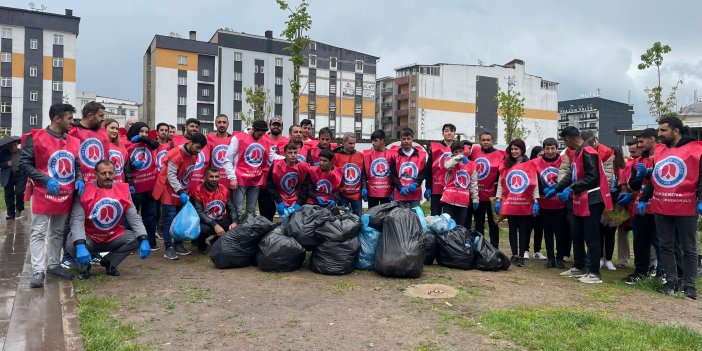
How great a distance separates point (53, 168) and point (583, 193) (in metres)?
5.88

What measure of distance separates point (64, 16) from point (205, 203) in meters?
57.6

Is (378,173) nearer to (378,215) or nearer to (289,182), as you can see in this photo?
(289,182)

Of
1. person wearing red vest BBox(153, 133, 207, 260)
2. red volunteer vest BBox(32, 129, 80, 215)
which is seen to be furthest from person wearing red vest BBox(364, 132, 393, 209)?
red volunteer vest BBox(32, 129, 80, 215)

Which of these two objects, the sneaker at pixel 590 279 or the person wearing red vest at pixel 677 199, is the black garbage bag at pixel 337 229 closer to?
the sneaker at pixel 590 279

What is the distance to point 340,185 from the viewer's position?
25.9ft

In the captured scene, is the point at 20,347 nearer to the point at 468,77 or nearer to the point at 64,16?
the point at 64,16

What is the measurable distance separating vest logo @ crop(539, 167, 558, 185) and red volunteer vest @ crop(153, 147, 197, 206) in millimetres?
4695

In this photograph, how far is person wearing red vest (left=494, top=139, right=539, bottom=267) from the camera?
7.13 m

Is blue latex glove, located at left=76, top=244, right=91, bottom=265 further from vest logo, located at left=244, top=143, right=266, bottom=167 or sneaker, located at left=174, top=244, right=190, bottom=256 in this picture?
vest logo, located at left=244, top=143, right=266, bottom=167

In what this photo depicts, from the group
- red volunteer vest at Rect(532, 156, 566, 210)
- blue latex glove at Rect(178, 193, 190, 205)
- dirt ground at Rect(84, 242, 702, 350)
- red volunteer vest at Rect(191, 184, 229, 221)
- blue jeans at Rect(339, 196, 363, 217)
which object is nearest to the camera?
dirt ground at Rect(84, 242, 702, 350)

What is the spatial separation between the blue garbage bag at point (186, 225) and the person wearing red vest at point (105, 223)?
2.22ft

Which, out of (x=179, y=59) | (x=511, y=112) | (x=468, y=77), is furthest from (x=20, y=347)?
(x=468, y=77)

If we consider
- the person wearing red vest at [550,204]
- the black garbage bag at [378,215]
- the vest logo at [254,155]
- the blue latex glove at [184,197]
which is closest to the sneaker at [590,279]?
the person wearing red vest at [550,204]

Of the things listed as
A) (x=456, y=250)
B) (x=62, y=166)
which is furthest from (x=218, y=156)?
(x=456, y=250)
